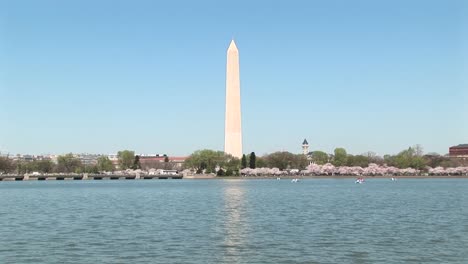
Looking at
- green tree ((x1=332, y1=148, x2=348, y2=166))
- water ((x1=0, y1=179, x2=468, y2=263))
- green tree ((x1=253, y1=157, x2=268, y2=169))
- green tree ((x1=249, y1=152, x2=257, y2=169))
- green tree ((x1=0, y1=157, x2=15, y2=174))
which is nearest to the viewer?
water ((x1=0, y1=179, x2=468, y2=263))

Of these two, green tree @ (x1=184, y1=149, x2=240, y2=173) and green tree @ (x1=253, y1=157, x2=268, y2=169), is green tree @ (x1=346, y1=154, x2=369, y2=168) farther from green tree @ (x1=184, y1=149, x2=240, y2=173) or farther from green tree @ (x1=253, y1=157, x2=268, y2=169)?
green tree @ (x1=184, y1=149, x2=240, y2=173)

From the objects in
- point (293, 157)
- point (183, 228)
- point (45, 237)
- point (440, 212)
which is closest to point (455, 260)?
point (183, 228)

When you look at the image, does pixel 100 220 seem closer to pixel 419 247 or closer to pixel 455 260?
pixel 419 247

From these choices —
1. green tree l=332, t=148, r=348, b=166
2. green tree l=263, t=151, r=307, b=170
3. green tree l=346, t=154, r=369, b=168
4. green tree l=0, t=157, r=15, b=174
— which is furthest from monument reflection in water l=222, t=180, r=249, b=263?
green tree l=0, t=157, r=15, b=174

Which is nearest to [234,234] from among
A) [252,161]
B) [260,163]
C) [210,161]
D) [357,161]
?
[252,161]

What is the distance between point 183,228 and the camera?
1135 inches

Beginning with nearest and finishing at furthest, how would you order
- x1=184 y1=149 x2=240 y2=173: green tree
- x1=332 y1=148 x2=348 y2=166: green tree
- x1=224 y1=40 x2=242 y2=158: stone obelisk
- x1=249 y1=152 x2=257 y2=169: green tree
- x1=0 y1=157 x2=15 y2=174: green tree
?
x1=224 y1=40 x2=242 y2=158: stone obelisk → x1=184 y1=149 x2=240 y2=173: green tree → x1=249 y1=152 x2=257 y2=169: green tree → x1=332 y1=148 x2=348 y2=166: green tree → x1=0 y1=157 x2=15 y2=174: green tree

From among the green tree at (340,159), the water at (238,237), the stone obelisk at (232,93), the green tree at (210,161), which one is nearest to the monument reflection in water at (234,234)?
the water at (238,237)

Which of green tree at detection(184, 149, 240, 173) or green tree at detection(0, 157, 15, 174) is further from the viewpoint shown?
green tree at detection(0, 157, 15, 174)

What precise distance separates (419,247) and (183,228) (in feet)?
33.8

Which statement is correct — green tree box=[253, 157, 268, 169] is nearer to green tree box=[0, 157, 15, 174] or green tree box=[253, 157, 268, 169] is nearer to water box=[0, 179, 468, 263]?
green tree box=[0, 157, 15, 174]

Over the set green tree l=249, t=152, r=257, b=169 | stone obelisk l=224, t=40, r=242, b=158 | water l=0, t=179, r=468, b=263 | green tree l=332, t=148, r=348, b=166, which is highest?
stone obelisk l=224, t=40, r=242, b=158

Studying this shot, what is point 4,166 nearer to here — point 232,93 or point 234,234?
point 232,93

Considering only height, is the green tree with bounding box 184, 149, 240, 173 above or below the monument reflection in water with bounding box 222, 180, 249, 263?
above
